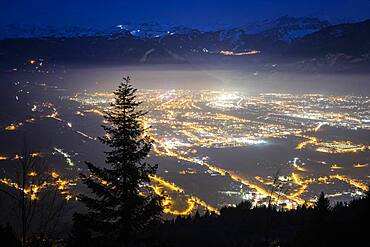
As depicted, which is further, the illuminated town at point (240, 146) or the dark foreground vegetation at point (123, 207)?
the illuminated town at point (240, 146)

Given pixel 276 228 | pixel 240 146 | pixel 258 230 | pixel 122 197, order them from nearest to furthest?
pixel 122 197
pixel 276 228
pixel 258 230
pixel 240 146

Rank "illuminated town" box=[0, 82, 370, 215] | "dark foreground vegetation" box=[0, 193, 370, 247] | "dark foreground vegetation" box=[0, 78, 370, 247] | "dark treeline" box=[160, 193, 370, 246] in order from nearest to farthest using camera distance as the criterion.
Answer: "dark foreground vegetation" box=[0, 78, 370, 247]
"dark foreground vegetation" box=[0, 193, 370, 247]
"dark treeline" box=[160, 193, 370, 246]
"illuminated town" box=[0, 82, 370, 215]

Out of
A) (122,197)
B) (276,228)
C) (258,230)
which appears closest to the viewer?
(122,197)

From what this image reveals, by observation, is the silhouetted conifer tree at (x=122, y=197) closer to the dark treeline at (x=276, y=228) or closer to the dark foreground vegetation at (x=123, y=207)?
the dark foreground vegetation at (x=123, y=207)

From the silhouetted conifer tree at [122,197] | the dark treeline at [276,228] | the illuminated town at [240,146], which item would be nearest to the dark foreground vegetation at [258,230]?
the dark treeline at [276,228]

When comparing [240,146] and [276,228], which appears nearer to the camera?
[276,228]

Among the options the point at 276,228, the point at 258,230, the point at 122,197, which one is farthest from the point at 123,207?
the point at 258,230

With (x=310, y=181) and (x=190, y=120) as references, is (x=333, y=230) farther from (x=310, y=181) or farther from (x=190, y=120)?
(x=190, y=120)

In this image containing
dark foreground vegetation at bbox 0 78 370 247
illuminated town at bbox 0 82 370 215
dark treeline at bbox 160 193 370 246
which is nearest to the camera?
dark foreground vegetation at bbox 0 78 370 247

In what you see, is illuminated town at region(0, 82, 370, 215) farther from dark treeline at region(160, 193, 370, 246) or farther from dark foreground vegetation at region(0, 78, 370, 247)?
dark treeline at region(160, 193, 370, 246)

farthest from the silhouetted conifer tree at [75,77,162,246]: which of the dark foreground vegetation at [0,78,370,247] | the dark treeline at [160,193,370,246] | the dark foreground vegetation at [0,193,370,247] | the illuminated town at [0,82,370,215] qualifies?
the dark treeline at [160,193,370,246]

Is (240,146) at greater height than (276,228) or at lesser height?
lesser

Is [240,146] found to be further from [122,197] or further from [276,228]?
[122,197]

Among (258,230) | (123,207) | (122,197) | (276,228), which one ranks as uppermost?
(122,197)
